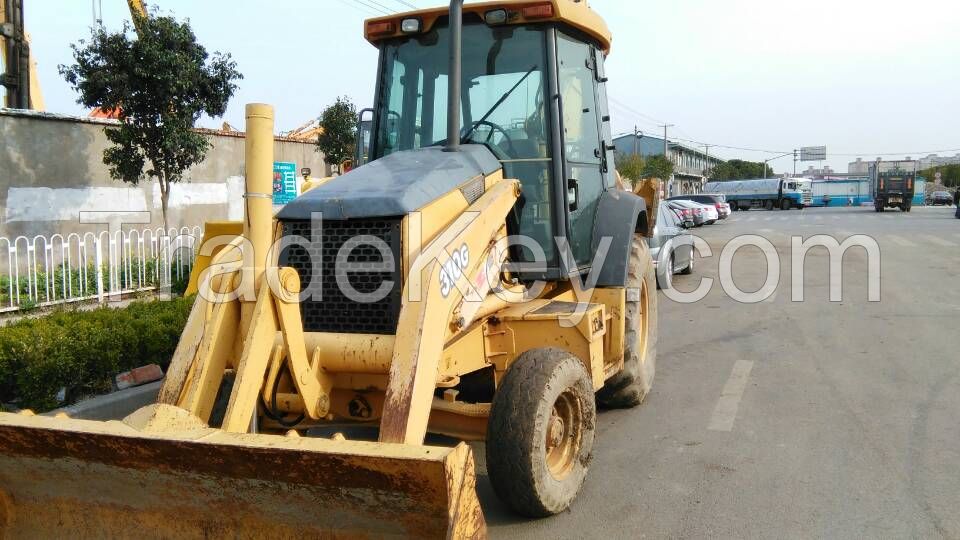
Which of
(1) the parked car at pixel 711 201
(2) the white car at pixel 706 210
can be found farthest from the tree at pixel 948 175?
(2) the white car at pixel 706 210

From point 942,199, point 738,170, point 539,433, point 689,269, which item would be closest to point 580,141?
point 539,433

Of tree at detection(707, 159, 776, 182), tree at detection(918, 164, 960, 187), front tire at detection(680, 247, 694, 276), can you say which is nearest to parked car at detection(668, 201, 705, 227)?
front tire at detection(680, 247, 694, 276)

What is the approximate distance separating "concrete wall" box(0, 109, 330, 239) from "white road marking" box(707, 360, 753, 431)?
34.7 feet

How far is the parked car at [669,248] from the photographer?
13750 mm

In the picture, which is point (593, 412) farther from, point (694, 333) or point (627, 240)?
point (694, 333)

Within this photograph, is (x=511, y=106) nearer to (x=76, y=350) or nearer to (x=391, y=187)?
(x=391, y=187)

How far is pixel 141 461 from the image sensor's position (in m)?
3.18

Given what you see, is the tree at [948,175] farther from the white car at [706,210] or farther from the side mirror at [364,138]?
the side mirror at [364,138]

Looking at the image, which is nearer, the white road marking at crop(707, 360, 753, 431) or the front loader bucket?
the front loader bucket

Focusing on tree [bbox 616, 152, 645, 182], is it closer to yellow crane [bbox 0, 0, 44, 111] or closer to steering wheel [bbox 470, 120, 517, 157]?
yellow crane [bbox 0, 0, 44, 111]

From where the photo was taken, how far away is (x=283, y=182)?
1227cm

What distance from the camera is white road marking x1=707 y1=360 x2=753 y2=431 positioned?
621 cm

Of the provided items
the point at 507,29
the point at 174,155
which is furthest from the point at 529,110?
the point at 174,155

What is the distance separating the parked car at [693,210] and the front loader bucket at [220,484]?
100 ft
